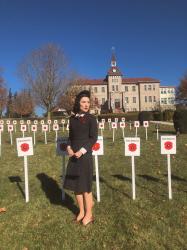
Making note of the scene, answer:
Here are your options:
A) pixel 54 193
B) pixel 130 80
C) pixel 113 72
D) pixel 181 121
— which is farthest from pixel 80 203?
pixel 130 80

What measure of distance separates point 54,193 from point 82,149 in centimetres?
229

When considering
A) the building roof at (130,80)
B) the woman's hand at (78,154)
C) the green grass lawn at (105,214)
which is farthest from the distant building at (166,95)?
the woman's hand at (78,154)

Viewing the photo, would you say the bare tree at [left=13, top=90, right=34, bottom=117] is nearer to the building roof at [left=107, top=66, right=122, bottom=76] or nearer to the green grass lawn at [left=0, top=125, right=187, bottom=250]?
the building roof at [left=107, top=66, right=122, bottom=76]

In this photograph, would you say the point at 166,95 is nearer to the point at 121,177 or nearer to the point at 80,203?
the point at 121,177

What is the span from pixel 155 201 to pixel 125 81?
286 ft

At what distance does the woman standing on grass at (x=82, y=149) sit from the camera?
198 inches

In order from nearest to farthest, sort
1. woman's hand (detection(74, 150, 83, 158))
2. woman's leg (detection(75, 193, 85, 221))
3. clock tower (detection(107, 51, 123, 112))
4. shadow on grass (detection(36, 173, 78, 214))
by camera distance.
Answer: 1. woman's hand (detection(74, 150, 83, 158))
2. woman's leg (detection(75, 193, 85, 221))
3. shadow on grass (detection(36, 173, 78, 214))
4. clock tower (detection(107, 51, 123, 112))

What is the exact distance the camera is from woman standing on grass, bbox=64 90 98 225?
502 centimetres

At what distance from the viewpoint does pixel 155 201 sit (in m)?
6.14

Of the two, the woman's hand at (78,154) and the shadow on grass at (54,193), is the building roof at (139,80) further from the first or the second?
the woman's hand at (78,154)

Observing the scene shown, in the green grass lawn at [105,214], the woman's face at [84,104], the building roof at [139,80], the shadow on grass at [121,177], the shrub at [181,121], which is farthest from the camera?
the building roof at [139,80]

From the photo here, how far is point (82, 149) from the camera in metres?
4.96

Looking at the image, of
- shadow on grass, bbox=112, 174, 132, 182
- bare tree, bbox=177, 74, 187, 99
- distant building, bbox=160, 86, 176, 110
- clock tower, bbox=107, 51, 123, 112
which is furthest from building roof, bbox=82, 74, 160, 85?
shadow on grass, bbox=112, 174, 132, 182

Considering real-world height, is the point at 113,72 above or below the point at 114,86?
above
